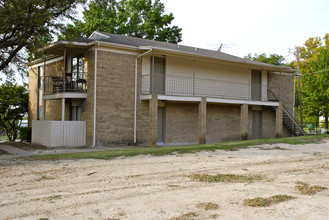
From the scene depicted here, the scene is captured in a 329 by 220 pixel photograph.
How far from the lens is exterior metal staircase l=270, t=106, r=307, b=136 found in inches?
883

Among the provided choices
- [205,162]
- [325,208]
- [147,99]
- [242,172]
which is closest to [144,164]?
[205,162]

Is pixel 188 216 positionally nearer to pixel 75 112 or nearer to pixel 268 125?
pixel 75 112

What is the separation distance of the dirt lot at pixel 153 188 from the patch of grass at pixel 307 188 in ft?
0.44

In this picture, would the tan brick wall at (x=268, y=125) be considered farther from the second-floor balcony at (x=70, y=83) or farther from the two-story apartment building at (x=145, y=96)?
the second-floor balcony at (x=70, y=83)

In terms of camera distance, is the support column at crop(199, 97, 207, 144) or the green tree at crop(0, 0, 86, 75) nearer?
the green tree at crop(0, 0, 86, 75)

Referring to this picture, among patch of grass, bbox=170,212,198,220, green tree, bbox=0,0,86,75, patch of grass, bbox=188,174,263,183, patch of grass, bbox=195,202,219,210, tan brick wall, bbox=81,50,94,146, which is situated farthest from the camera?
tan brick wall, bbox=81,50,94,146

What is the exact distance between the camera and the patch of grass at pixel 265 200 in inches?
223

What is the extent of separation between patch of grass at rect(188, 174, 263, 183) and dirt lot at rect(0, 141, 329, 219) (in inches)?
10.4

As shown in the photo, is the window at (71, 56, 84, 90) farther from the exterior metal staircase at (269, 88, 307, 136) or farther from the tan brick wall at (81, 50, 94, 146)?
the exterior metal staircase at (269, 88, 307, 136)

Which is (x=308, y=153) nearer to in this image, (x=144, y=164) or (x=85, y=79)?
(x=144, y=164)

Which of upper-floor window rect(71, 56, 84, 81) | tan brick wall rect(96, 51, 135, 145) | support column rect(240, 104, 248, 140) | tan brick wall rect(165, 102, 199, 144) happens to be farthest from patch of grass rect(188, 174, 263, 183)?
support column rect(240, 104, 248, 140)

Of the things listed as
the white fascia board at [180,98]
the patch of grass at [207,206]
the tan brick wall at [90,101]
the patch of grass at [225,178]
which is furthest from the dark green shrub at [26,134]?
the patch of grass at [207,206]

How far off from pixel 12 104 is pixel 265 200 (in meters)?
21.6

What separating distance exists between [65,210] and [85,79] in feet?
41.6
